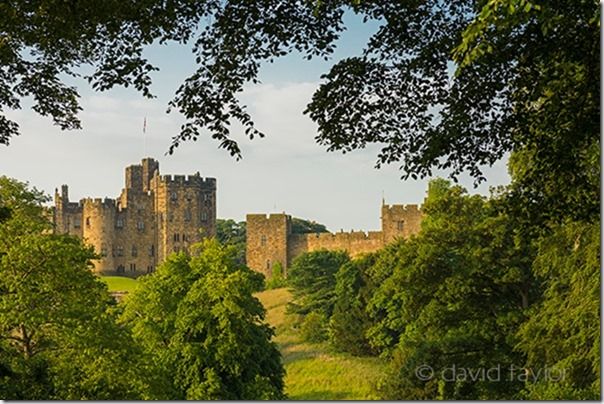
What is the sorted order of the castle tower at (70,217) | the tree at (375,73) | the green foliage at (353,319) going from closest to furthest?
the tree at (375,73) < the green foliage at (353,319) < the castle tower at (70,217)

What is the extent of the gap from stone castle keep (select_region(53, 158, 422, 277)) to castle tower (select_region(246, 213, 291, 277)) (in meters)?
0.38

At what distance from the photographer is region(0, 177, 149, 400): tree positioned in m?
12.2

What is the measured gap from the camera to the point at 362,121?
757cm

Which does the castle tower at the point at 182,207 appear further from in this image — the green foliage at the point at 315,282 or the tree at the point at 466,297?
the tree at the point at 466,297

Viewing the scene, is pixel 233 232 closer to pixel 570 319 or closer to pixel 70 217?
pixel 70 217

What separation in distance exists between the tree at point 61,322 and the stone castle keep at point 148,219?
20443 mm

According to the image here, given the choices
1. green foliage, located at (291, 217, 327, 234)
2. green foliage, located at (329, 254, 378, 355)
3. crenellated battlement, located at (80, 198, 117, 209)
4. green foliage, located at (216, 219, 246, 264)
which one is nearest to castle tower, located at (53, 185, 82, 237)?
crenellated battlement, located at (80, 198, 117, 209)

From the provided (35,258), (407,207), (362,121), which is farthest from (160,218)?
(362,121)

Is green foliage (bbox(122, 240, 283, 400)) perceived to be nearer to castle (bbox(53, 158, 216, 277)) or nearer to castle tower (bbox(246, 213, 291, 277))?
castle (bbox(53, 158, 216, 277))

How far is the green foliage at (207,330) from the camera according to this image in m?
16.9

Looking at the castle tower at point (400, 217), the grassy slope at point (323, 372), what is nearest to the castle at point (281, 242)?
the castle tower at point (400, 217)

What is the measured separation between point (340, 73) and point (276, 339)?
2339 centimetres

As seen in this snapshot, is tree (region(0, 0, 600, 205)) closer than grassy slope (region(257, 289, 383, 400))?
Yes

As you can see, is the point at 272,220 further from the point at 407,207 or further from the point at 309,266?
the point at 309,266
